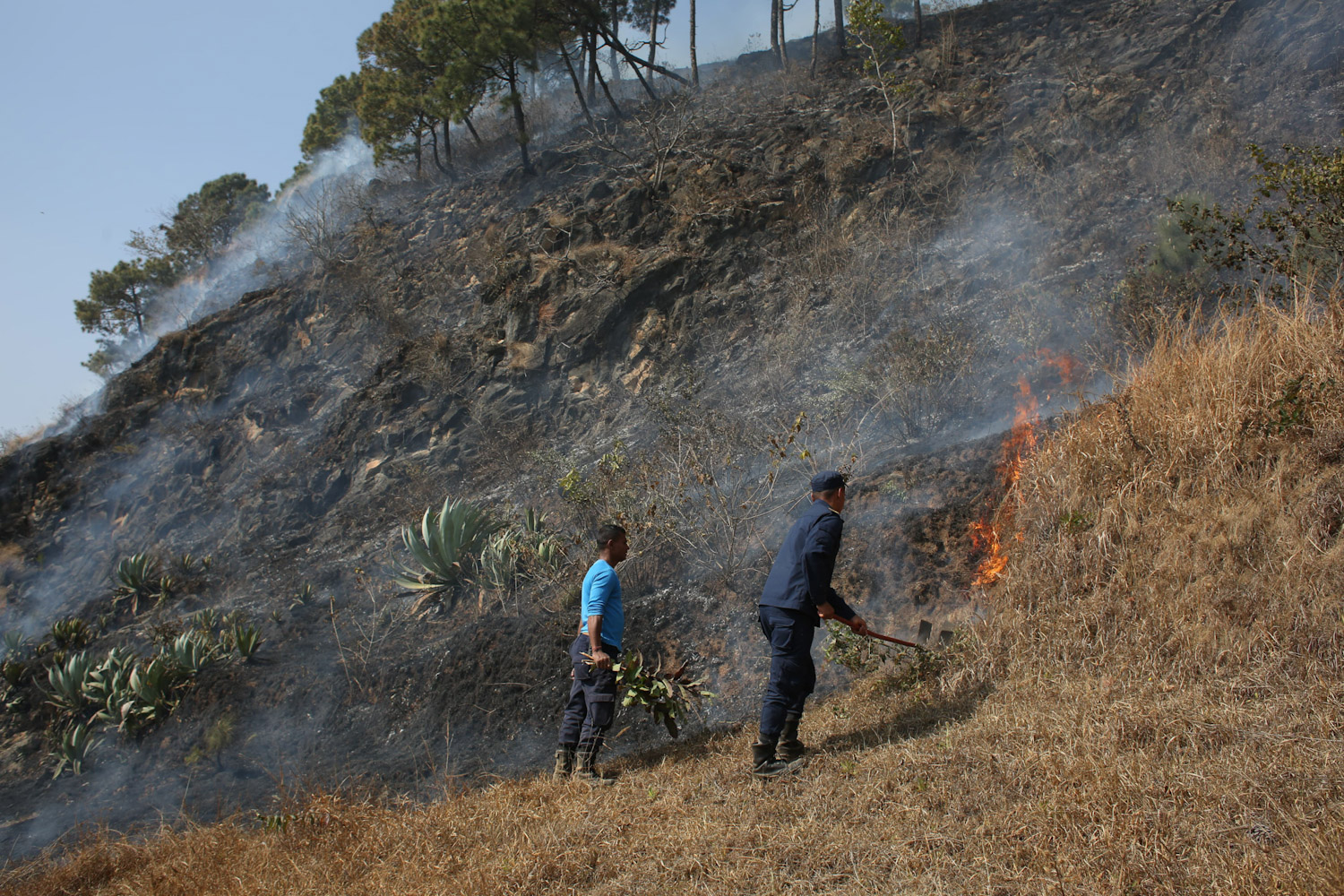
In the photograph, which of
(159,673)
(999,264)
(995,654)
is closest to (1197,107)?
(999,264)

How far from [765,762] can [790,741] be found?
165mm

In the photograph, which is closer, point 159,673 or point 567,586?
point 567,586

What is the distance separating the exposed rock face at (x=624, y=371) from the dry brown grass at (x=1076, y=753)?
100 cm

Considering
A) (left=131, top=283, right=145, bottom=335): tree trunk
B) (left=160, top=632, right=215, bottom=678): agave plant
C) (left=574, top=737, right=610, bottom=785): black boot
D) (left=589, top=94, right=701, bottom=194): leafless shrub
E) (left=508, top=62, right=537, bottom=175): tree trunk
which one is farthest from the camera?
(left=131, top=283, right=145, bottom=335): tree trunk

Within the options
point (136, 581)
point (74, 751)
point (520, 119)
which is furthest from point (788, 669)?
point (520, 119)

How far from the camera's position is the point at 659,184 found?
14.4m

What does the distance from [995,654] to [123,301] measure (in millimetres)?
34067

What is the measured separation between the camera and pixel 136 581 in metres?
12.2

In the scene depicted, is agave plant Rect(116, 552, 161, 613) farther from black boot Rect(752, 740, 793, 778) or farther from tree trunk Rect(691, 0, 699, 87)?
tree trunk Rect(691, 0, 699, 87)

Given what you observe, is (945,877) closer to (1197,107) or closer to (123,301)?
(1197,107)

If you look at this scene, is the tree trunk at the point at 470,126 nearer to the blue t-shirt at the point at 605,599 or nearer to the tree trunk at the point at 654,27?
the tree trunk at the point at 654,27

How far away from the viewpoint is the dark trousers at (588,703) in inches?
169

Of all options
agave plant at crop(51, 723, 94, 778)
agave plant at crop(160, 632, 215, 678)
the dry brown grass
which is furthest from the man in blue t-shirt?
agave plant at crop(51, 723, 94, 778)

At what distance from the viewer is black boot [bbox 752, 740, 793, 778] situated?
3.73 m
